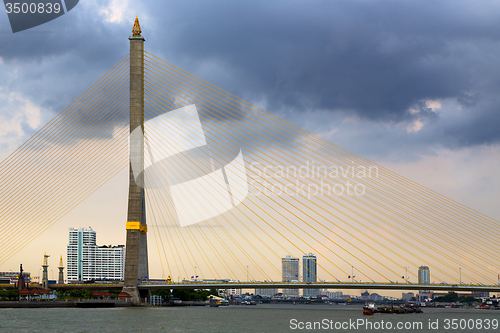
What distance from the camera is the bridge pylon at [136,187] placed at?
77.6m

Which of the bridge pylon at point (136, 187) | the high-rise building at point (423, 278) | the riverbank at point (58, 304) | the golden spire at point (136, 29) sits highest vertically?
the golden spire at point (136, 29)

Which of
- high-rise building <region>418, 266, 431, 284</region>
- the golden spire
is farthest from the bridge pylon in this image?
high-rise building <region>418, 266, 431, 284</region>

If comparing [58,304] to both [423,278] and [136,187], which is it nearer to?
[136,187]

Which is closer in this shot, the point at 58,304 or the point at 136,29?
the point at 136,29

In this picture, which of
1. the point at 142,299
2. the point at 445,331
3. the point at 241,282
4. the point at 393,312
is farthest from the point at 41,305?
the point at 445,331

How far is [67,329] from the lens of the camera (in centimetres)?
4747

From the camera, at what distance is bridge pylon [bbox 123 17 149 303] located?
77562 millimetres

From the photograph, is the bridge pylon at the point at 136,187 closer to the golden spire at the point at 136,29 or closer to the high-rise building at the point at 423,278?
the golden spire at the point at 136,29

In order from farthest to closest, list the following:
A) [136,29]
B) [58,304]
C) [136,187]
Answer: [58,304] < [136,187] < [136,29]

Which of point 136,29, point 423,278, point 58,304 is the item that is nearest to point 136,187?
point 136,29

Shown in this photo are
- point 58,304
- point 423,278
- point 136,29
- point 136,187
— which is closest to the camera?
point 136,29

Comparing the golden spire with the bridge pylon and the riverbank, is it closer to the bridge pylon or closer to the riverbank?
the bridge pylon

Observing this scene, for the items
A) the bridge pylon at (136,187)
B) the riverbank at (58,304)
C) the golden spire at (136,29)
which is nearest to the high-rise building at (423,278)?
the bridge pylon at (136,187)

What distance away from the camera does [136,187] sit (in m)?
80.4
